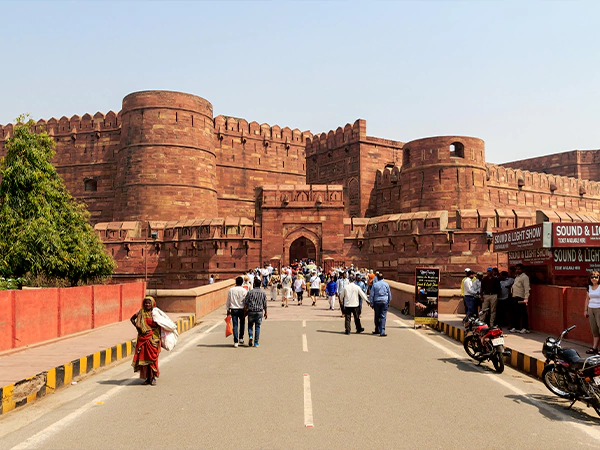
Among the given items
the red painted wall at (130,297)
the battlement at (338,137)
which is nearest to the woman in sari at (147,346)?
the red painted wall at (130,297)

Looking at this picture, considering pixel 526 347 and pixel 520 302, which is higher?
pixel 520 302

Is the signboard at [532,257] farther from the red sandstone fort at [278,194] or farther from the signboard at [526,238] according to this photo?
the red sandstone fort at [278,194]

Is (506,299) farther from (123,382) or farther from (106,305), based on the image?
(106,305)

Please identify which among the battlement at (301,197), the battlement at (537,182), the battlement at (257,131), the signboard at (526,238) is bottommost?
the signboard at (526,238)

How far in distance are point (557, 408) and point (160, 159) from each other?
31643 millimetres

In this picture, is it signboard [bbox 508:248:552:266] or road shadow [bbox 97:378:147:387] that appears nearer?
road shadow [bbox 97:378:147:387]

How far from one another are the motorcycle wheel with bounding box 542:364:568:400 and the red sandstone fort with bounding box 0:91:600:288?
1414cm

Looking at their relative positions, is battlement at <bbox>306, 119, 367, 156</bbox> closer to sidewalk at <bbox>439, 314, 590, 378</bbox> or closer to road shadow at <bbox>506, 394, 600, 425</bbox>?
sidewalk at <bbox>439, 314, 590, 378</bbox>

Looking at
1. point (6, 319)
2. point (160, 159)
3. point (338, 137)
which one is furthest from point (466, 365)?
point (338, 137)

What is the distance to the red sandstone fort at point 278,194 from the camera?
A: 27.6 meters

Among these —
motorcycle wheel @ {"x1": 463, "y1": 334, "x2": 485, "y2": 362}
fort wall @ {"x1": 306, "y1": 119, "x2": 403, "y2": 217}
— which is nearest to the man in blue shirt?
motorcycle wheel @ {"x1": 463, "y1": 334, "x2": 485, "y2": 362}

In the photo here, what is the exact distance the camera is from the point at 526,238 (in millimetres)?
11594

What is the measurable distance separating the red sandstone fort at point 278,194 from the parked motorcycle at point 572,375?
14.2 m

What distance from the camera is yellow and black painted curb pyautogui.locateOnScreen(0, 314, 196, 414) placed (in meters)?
5.71
